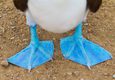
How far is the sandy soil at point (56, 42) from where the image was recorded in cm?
250

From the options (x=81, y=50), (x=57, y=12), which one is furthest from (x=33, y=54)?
(x=57, y=12)

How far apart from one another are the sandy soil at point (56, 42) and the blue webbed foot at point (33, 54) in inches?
1.6

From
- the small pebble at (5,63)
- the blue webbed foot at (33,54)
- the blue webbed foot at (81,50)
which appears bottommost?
the small pebble at (5,63)

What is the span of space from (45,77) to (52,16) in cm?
53

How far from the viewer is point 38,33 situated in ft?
9.40

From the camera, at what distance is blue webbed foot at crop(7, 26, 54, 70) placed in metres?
2.58

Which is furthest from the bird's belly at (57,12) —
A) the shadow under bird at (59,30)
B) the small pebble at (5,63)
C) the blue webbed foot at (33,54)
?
the small pebble at (5,63)

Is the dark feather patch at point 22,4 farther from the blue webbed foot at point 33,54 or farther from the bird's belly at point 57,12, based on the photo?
the blue webbed foot at point 33,54

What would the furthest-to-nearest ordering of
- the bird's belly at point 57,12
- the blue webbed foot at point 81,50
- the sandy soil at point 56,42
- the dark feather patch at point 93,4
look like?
the blue webbed foot at point 81,50, the sandy soil at point 56,42, the dark feather patch at point 93,4, the bird's belly at point 57,12

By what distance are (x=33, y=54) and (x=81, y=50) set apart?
39cm

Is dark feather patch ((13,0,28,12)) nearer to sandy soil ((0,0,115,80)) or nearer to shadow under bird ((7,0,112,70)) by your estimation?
shadow under bird ((7,0,112,70))

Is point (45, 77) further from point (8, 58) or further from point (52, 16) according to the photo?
point (52, 16)

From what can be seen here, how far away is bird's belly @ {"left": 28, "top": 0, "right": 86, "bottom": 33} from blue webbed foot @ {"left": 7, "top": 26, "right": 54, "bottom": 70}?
0.32 meters

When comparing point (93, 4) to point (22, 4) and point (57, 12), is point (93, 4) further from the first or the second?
point (22, 4)
